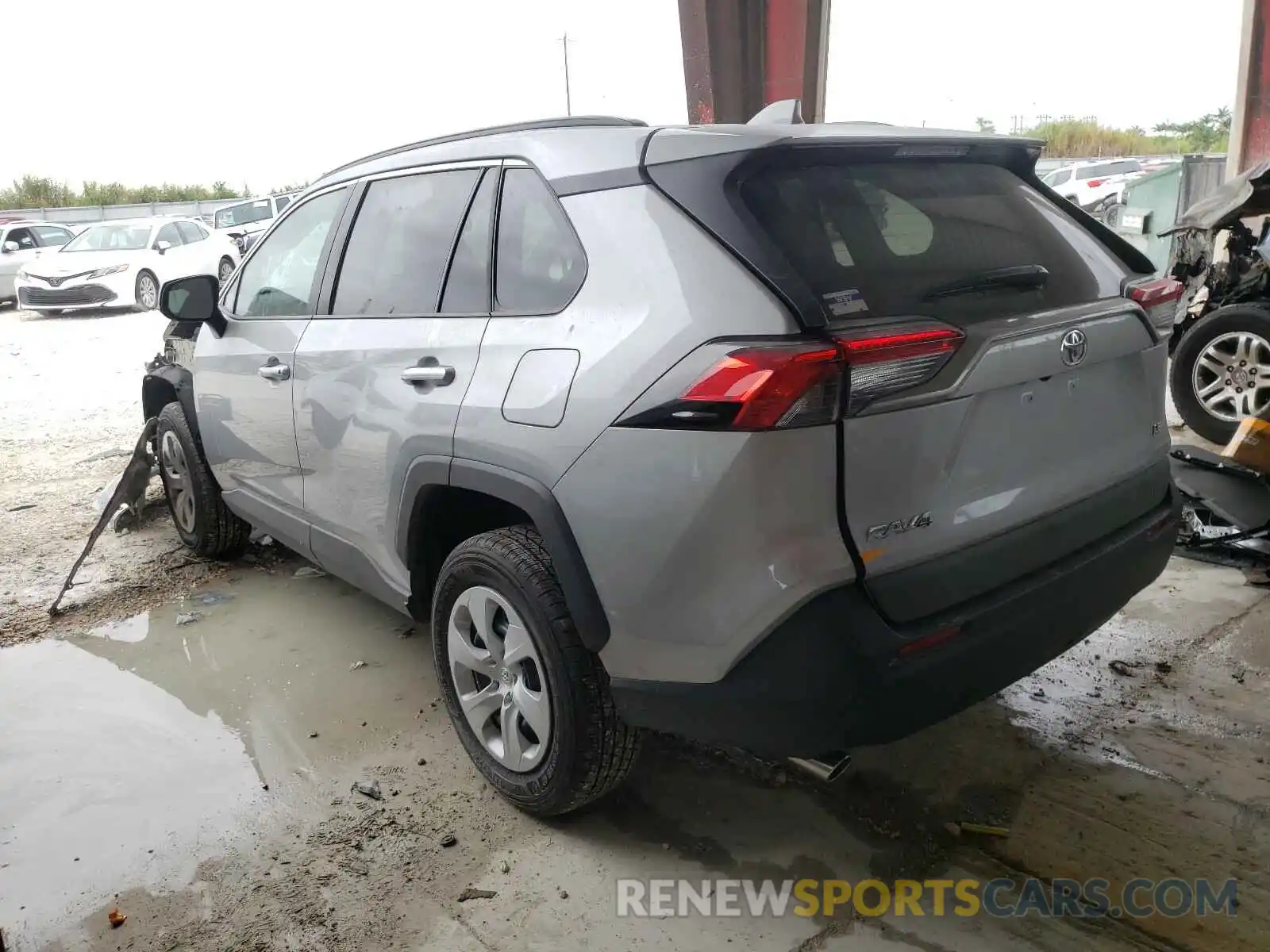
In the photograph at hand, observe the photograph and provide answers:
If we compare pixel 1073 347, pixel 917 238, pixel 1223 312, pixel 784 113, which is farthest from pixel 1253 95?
pixel 917 238

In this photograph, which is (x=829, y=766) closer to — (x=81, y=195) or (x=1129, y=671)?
(x=1129, y=671)

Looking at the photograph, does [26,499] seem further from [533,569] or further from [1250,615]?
[1250,615]

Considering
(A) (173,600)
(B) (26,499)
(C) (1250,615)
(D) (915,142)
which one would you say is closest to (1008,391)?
(D) (915,142)

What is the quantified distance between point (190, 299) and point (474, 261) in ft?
5.68

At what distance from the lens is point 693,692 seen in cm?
206

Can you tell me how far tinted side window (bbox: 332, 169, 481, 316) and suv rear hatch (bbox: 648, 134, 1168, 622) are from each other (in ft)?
2.82

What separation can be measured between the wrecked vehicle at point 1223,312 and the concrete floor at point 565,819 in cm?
264

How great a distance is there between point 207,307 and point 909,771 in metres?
3.10

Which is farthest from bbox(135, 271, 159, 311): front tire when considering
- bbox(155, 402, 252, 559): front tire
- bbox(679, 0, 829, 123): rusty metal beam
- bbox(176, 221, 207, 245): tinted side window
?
bbox(155, 402, 252, 559): front tire

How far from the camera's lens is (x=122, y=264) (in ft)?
49.7

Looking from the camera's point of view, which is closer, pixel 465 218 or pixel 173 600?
pixel 465 218

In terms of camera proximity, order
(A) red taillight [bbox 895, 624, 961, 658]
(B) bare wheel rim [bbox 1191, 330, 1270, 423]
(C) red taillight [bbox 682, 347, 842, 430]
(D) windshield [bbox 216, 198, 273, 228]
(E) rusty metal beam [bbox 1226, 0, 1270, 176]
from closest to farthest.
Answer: (C) red taillight [bbox 682, 347, 842, 430], (A) red taillight [bbox 895, 624, 961, 658], (B) bare wheel rim [bbox 1191, 330, 1270, 423], (E) rusty metal beam [bbox 1226, 0, 1270, 176], (D) windshield [bbox 216, 198, 273, 228]

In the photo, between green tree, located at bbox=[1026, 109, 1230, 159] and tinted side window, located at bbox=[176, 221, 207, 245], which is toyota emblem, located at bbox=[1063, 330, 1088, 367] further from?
green tree, located at bbox=[1026, 109, 1230, 159]

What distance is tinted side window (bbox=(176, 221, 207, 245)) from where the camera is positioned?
16188 millimetres
